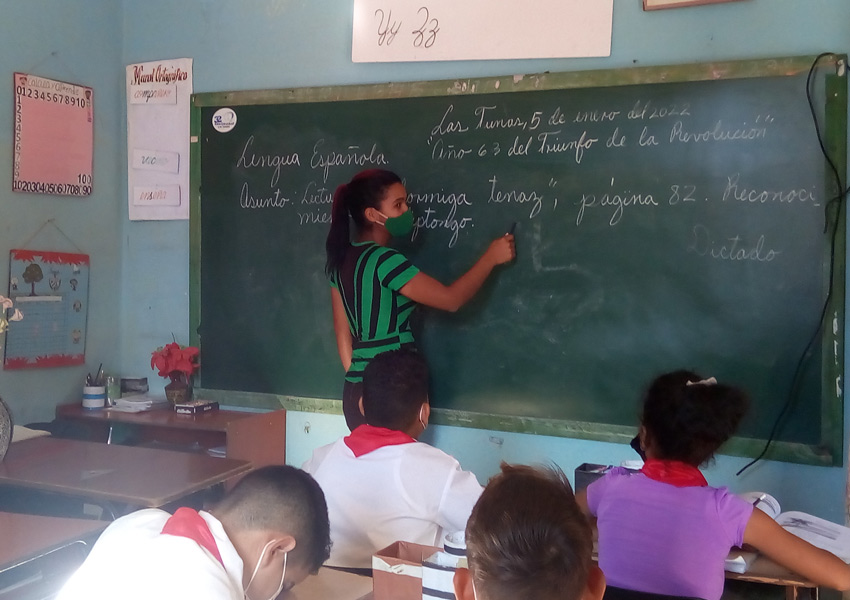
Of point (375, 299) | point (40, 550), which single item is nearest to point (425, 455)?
point (40, 550)

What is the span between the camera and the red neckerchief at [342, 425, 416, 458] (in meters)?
1.88

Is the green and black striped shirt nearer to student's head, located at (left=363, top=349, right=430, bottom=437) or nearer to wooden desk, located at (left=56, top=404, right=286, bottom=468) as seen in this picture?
wooden desk, located at (left=56, top=404, right=286, bottom=468)

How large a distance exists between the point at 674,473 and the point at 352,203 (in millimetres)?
1707

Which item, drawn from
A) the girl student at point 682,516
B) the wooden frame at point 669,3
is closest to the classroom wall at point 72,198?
the wooden frame at point 669,3

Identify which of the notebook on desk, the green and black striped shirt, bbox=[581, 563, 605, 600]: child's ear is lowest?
the notebook on desk

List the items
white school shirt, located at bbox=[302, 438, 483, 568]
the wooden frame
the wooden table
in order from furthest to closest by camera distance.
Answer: the wooden frame < white school shirt, located at bbox=[302, 438, 483, 568] < the wooden table

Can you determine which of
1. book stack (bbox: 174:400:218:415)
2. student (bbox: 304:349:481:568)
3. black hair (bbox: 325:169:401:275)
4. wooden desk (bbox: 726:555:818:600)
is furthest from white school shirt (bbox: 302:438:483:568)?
book stack (bbox: 174:400:218:415)

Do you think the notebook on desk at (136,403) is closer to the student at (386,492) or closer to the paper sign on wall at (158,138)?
the paper sign on wall at (158,138)

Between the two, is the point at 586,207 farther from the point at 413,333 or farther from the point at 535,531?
the point at 535,531

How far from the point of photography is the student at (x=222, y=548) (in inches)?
45.5

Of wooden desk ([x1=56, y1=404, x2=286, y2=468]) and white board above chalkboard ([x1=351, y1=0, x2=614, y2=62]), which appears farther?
wooden desk ([x1=56, y1=404, x2=286, y2=468])

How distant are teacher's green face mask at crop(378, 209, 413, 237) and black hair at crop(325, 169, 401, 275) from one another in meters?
0.08

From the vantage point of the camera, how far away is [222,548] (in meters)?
1.27

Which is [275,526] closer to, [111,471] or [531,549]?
[531,549]
